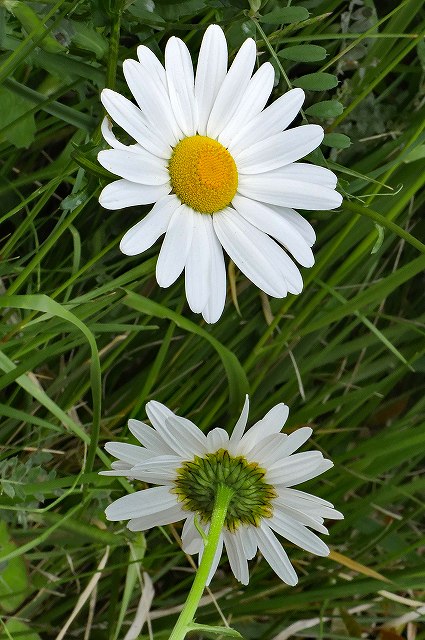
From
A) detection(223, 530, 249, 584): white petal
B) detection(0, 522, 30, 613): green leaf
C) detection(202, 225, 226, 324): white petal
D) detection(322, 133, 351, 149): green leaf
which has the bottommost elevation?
detection(0, 522, 30, 613): green leaf

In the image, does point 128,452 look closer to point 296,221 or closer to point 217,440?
point 217,440

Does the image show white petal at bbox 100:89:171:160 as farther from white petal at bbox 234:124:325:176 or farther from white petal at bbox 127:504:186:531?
white petal at bbox 127:504:186:531

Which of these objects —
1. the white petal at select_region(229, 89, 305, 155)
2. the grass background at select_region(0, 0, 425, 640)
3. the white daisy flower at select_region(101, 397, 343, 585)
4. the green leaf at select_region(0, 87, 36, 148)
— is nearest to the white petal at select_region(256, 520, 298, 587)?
the white daisy flower at select_region(101, 397, 343, 585)

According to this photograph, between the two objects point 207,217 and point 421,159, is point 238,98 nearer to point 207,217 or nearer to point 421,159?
point 207,217

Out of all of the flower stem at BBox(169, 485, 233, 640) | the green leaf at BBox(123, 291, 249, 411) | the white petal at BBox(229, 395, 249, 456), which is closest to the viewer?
the flower stem at BBox(169, 485, 233, 640)

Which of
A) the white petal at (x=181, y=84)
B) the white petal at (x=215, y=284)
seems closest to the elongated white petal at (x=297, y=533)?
the white petal at (x=215, y=284)

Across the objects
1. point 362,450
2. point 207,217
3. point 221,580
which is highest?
point 207,217

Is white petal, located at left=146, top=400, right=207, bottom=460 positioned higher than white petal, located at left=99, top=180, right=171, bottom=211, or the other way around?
white petal, located at left=99, top=180, right=171, bottom=211

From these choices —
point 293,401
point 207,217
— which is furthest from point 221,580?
point 207,217
